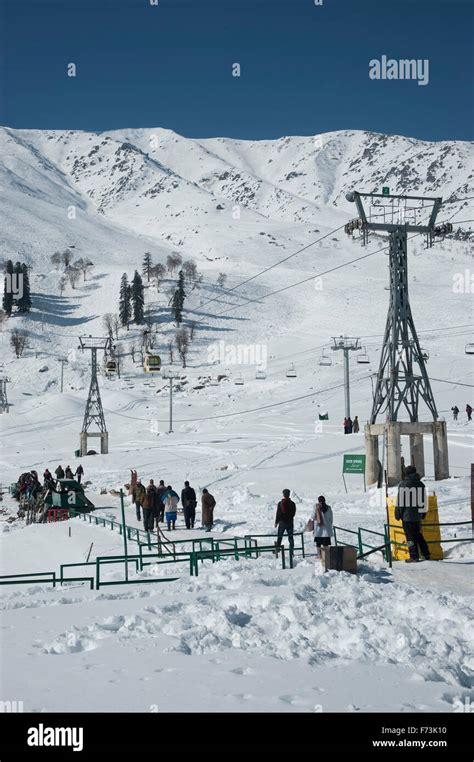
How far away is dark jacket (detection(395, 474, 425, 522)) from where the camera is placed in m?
13.3

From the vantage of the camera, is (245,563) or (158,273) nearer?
(245,563)

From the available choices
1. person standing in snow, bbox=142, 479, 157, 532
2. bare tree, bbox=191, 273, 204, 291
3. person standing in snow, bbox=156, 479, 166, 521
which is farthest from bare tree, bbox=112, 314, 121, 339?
person standing in snow, bbox=142, 479, 157, 532

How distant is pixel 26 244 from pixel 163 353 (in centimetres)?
8411

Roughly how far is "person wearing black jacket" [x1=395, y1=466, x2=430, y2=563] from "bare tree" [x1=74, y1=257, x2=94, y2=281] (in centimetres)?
14523

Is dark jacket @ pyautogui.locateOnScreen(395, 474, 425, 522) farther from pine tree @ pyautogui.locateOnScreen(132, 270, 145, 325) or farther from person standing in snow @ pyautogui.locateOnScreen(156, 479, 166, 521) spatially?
pine tree @ pyautogui.locateOnScreen(132, 270, 145, 325)

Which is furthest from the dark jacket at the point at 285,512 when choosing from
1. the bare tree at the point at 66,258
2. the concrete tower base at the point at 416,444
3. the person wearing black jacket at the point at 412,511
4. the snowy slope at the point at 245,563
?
the bare tree at the point at 66,258

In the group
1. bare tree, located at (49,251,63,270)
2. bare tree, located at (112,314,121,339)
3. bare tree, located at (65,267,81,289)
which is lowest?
bare tree, located at (112,314,121,339)

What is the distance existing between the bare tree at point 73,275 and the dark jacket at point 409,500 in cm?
13877

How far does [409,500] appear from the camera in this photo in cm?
1329

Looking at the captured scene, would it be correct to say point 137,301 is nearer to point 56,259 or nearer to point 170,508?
point 56,259

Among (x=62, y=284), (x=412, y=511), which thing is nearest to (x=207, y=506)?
(x=412, y=511)

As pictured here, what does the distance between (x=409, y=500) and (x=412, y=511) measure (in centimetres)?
19

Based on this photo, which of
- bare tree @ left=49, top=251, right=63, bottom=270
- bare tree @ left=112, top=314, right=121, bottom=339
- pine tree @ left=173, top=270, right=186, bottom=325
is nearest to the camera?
bare tree @ left=112, top=314, right=121, bottom=339
